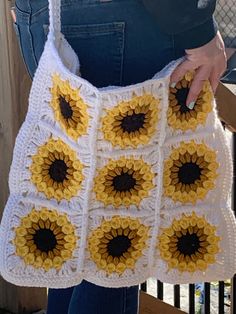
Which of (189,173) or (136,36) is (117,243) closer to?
(189,173)

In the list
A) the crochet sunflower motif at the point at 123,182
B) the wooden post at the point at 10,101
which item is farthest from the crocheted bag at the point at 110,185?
the wooden post at the point at 10,101

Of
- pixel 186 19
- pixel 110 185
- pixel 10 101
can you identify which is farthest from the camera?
pixel 10 101

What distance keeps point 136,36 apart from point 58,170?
307mm

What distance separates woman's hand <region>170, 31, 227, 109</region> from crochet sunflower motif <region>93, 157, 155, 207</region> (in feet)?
0.52

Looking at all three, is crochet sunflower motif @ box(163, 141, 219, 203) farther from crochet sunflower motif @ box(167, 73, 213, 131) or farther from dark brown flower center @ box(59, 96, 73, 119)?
dark brown flower center @ box(59, 96, 73, 119)

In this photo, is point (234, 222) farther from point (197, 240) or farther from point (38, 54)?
point (38, 54)

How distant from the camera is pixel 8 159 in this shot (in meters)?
2.12

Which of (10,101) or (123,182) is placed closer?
(123,182)

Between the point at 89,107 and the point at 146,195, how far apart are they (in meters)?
0.21

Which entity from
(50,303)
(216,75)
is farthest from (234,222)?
(50,303)

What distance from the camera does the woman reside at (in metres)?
1.25

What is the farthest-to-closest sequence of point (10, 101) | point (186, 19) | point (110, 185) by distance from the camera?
point (10, 101) → point (110, 185) → point (186, 19)

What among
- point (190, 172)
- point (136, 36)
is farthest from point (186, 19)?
point (190, 172)

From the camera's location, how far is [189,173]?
4.62ft
